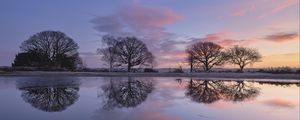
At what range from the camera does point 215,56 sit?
276 ft

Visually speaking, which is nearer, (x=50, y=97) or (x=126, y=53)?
(x=50, y=97)

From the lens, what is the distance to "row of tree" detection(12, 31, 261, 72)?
8294 centimetres

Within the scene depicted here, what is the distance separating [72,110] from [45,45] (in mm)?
75342

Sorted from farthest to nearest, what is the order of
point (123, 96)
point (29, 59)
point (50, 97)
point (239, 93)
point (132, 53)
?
point (132, 53) → point (29, 59) → point (239, 93) → point (123, 96) → point (50, 97)

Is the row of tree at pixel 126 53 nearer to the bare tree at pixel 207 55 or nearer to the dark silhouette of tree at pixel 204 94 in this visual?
the bare tree at pixel 207 55

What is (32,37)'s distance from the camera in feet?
285

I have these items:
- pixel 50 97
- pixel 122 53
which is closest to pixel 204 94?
pixel 50 97

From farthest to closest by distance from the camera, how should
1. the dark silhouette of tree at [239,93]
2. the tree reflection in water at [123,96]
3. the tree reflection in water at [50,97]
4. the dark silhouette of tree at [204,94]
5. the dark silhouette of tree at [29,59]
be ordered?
the dark silhouette of tree at [29,59], the dark silhouette of tree at [239,93], the dark silhouette of tree at [204,94], the tree reflection in water at [123,96], the tree reflection in water at [50,97]

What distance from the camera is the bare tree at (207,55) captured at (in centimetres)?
8400

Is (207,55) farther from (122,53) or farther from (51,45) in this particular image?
(51,45)

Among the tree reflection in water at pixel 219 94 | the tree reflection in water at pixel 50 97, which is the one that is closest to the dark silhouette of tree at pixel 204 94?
the tree reflection in water at pixel 219 94

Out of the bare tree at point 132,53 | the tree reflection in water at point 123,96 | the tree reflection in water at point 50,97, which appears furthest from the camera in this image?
the bare tree at point 132,53

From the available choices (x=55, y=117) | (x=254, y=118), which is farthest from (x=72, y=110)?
(x=254, y=118)

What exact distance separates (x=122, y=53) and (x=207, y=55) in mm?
21487
